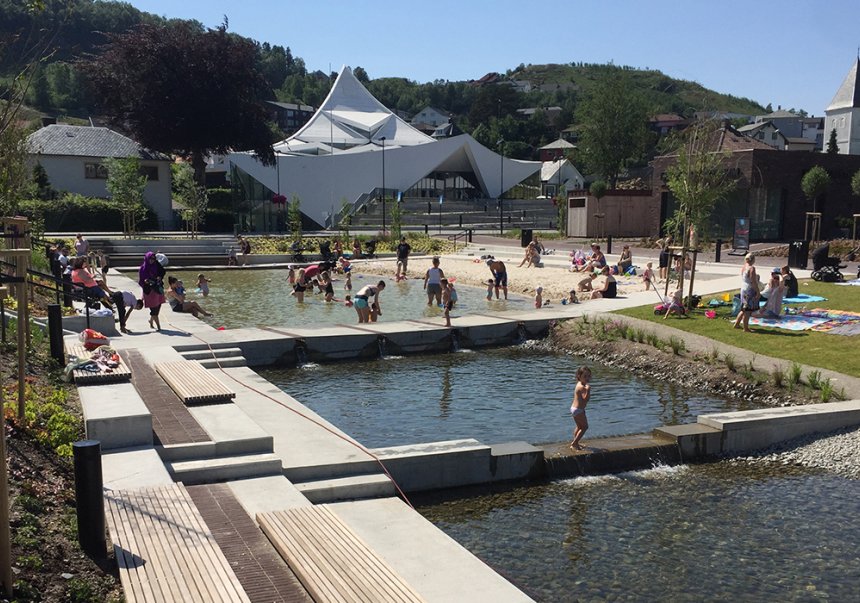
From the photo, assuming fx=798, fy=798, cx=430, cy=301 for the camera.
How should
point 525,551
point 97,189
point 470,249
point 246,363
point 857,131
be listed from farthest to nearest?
point 857,131
point 97,189
point 470,249
point 246,363
point 525,551

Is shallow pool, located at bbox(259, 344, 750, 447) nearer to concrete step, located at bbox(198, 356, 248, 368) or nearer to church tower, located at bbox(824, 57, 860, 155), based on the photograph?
concrete step, located at bbox(198, 356, 248, 368)

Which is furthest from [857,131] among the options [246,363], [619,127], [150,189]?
[246,363]

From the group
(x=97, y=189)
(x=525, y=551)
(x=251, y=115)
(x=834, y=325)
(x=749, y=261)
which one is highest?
(x=251, y=115)

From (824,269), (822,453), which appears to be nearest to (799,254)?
(824,269)

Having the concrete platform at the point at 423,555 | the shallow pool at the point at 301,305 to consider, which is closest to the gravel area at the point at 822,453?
the concrete platform at the point at 423,555

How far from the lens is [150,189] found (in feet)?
172

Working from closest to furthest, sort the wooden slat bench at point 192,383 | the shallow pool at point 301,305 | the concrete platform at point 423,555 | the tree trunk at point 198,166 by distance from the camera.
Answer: the concrete platform at point 423,555 < the wooden slat bench at point 192,383 < the shallow pool at point 301,305 < the tree trunk at point 198,166

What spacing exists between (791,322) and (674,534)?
9843 mm

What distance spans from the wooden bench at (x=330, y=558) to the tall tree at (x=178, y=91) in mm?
47585

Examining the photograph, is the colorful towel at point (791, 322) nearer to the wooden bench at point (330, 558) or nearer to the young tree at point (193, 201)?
the wooden bench at point (330, 558)

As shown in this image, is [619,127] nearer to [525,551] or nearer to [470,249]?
[470,249]

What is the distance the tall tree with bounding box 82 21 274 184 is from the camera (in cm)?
4988

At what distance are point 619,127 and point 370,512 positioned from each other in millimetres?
76251

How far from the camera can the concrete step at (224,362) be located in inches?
519
